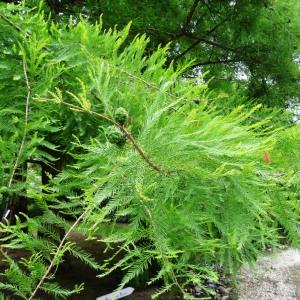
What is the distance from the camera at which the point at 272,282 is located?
442cm

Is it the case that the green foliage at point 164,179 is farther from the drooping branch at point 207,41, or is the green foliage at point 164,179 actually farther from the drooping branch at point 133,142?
the drooping branch at point 207,41

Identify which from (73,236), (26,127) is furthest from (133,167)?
(73,236)

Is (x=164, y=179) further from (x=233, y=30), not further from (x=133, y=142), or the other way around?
(x=233, y=30)

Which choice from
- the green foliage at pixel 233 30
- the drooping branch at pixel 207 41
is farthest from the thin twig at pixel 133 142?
the drooping branch at pixel 207 41

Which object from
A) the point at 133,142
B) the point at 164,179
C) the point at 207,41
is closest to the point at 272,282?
the point at 207,41

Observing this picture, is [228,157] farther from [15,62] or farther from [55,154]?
[55,154]

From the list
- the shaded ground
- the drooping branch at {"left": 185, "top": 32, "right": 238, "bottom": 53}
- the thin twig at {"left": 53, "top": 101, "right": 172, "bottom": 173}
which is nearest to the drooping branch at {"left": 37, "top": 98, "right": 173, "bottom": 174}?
the thin twig at {"left": 53, "top": 101, "right": 172, "bottom": 173}

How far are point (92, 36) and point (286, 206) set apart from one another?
0.86 meters

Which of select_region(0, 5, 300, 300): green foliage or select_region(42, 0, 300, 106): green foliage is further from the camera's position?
select_region(42, 0, 300, 106): green foliage

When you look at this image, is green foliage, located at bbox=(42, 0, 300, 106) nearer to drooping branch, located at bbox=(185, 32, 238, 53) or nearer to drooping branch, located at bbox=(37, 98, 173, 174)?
drooping branch, located at bbox=(185, 32, 238, 53)

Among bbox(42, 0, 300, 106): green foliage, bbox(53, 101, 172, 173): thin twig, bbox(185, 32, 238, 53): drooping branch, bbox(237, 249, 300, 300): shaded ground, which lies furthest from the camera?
bbox(237, 249, 300, 300): shaded ground

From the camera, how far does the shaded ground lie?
4039mm

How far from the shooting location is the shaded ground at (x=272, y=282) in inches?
159

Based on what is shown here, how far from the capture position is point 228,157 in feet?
2.62
